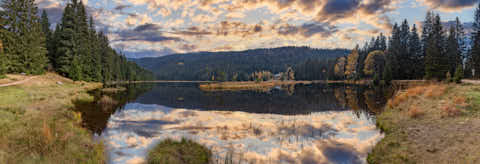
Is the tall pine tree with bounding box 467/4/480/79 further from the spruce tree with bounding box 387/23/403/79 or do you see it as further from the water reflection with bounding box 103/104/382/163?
the water reflection with bounding box 103/104/382/163

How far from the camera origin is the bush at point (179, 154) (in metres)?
9.71

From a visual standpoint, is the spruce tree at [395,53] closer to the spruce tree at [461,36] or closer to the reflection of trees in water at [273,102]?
the spruce tree at [461,36]

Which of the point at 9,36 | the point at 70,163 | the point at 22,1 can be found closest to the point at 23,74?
Answer: the point at 9,36

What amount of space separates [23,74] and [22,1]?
15.5 m

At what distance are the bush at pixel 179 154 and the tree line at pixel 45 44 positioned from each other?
133ft

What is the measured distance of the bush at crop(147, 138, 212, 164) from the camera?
31.9 ft

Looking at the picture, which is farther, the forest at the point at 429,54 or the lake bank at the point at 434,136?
the forest at the point at 429,54

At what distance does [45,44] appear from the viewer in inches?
2173

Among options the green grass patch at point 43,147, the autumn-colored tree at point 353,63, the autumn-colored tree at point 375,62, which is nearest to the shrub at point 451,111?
the green grass patch at point 43,147

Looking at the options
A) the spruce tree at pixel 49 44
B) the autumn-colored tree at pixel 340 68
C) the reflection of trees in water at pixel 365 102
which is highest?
the spruce tree at pixel 49 44

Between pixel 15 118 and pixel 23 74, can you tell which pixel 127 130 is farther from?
pixel 23 74

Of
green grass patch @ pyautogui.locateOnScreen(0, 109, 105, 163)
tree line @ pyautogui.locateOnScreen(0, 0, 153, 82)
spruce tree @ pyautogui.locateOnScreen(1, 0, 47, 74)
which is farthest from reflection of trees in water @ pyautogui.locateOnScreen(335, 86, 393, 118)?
spruce tree @ pyautogui.locateOnScreen(1, 0, 47, 74)

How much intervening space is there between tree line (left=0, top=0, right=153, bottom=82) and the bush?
40.6 metres

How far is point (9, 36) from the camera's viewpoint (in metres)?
42.9
